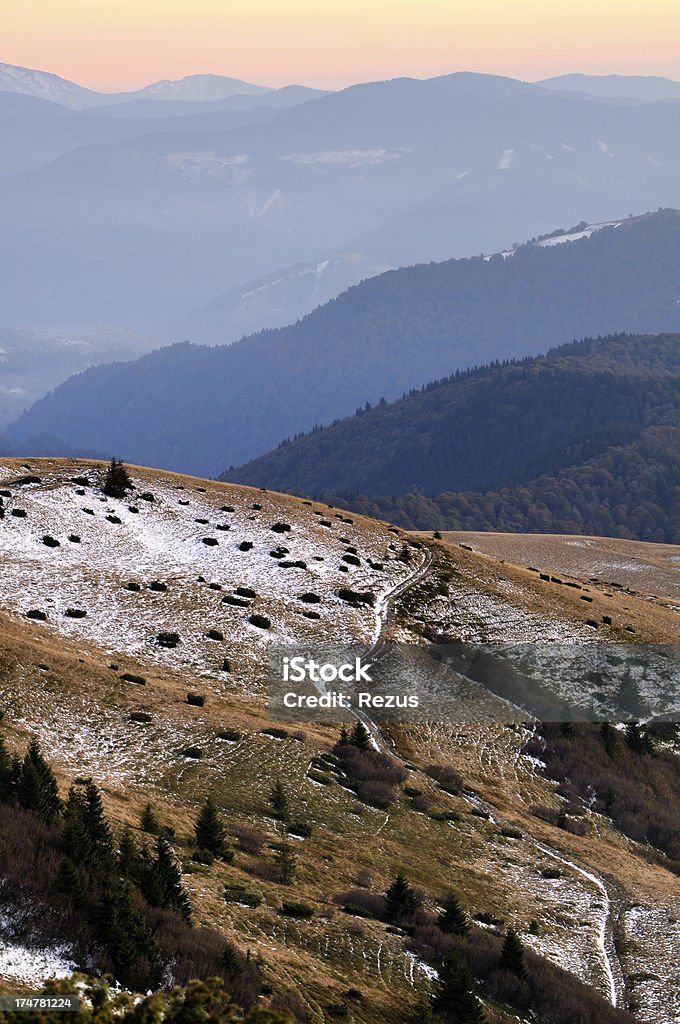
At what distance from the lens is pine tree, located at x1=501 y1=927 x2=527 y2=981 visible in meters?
32.1

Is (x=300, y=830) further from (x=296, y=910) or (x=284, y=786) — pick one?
(x=296, y=910)

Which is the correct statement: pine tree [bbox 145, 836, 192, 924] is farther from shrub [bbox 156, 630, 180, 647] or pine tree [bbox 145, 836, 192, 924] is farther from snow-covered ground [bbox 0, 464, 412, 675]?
shrub [bbox 156, 630, 180, 647]

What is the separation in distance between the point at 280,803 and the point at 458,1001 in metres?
13.3

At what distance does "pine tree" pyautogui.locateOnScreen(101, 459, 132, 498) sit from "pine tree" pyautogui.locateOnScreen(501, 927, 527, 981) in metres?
53.1

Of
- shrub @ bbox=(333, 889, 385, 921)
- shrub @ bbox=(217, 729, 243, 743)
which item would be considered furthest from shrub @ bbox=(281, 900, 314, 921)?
shrub @ bbox=(217, 729, 243, 743)

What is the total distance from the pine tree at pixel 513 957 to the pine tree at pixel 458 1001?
354 cm

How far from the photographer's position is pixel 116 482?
78938 millimetres

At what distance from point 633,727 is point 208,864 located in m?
35.9

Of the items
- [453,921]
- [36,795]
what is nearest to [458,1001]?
[453,921]

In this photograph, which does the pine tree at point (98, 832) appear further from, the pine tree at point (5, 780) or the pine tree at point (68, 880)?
the pine tree at point (5, 780)

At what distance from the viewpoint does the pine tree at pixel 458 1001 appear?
28250mm

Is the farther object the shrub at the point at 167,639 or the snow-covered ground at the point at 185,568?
the snow-covered ground at the point at 185,568

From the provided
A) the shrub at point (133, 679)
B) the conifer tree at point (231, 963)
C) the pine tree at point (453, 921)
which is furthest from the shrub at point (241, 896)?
the shrub at point (133, 679)

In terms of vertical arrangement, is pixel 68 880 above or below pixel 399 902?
above
